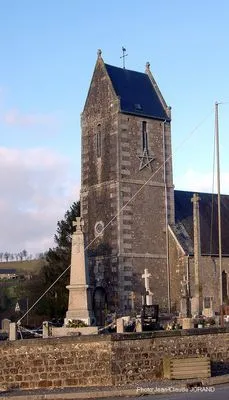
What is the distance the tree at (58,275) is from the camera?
46938mm

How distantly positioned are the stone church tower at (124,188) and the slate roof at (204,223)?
49.5 inches

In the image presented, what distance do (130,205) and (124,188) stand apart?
3.45 ft

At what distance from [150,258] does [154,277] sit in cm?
114

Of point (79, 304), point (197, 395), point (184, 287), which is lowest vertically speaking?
point (197, 395)

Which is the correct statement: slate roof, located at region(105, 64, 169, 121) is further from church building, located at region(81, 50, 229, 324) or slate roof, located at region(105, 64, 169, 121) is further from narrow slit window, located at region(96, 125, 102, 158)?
narrow slit window, located at region(96, 125, 102, 158)

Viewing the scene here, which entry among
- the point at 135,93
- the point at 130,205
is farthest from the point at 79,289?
the point at 135,93

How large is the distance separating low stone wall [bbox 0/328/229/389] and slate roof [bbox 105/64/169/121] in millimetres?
23644

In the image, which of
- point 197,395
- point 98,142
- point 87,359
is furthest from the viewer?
point 98,142

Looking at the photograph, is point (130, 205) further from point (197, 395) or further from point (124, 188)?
point (197, 395)

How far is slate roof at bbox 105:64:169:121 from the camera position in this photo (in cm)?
4247

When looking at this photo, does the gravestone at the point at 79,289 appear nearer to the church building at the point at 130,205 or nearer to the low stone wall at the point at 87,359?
the low stone wall at the point at 87,359

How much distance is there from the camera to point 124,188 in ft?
135

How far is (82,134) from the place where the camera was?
44.8m

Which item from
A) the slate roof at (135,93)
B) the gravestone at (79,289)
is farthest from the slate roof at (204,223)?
the gravestone at (79,289)
